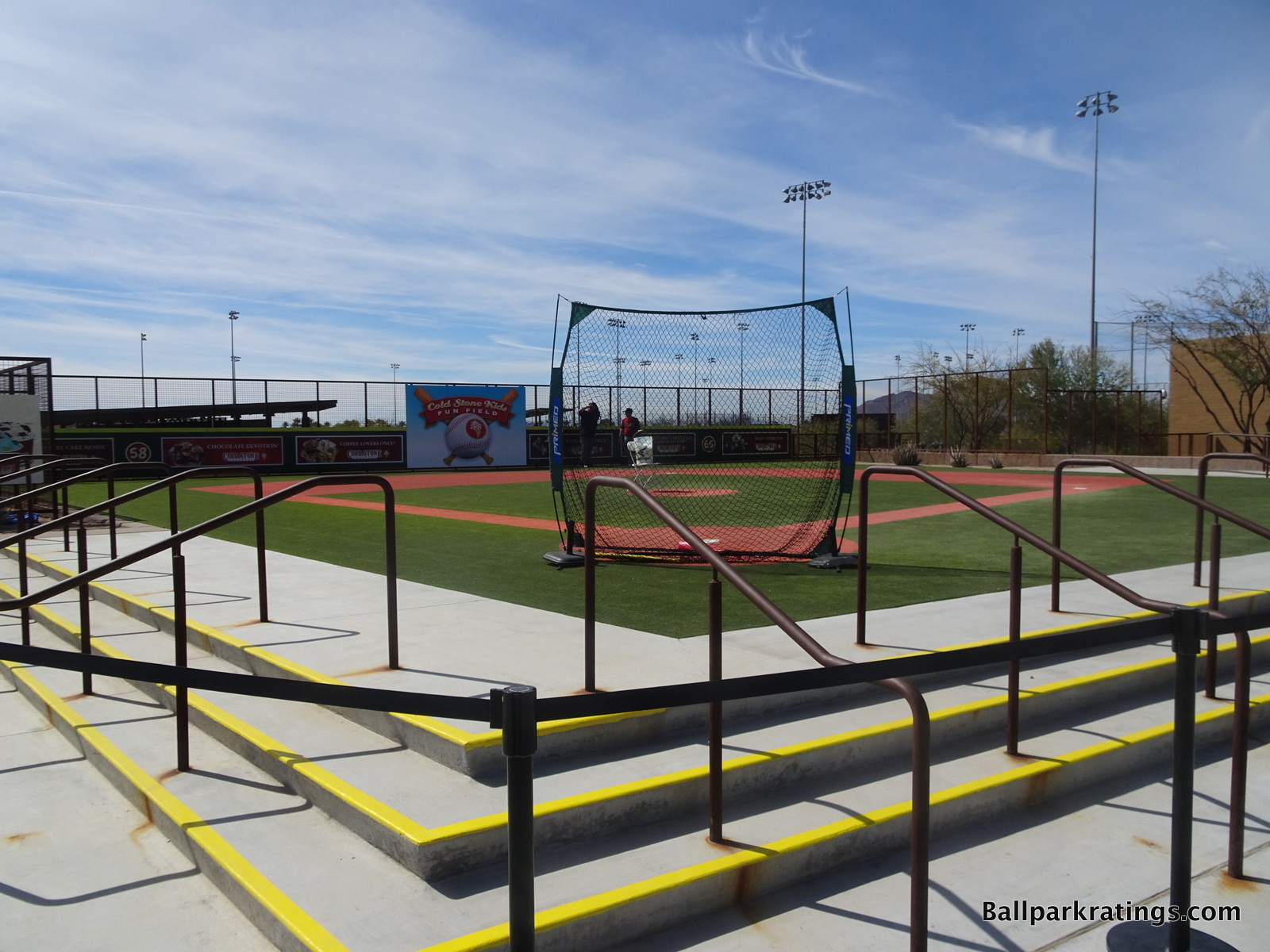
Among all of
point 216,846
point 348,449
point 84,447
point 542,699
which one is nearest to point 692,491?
point 348,449

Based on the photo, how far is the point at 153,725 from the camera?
4.71 meters

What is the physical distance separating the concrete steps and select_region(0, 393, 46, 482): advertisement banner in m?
10.2

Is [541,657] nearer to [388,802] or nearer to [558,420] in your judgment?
[388,802]

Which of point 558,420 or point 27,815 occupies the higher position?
point 558,420

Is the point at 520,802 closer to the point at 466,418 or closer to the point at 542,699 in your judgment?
the point at 542,699

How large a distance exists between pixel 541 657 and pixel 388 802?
1.58m

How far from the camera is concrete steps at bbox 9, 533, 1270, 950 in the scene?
2.83m

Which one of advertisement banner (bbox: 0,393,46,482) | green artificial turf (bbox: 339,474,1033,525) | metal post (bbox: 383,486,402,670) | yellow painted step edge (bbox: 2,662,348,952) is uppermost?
advertisement banner (bbox: 0,393,46,482)

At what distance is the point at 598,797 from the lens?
3.25m

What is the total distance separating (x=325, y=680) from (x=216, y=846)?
1124 millimetres

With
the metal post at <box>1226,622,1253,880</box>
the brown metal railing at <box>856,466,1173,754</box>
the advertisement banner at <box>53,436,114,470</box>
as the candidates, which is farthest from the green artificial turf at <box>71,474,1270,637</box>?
the advertisement banner at <box>53,436,114,470</box>

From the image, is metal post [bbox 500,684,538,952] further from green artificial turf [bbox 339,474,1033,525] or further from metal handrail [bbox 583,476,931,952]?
green artificial turf [bbox 339,474,1033,525]

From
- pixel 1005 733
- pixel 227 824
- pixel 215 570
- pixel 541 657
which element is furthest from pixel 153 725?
pixel 1005 733

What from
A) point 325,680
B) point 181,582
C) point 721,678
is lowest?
point 325,680
